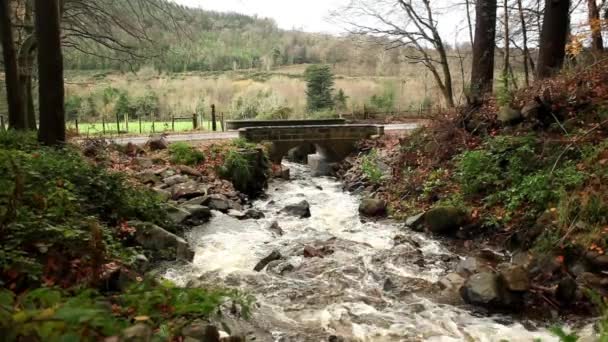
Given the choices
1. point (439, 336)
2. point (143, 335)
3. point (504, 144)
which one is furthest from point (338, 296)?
point (504, 144)

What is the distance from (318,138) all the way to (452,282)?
1133 cm

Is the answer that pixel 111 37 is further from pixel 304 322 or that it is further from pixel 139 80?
pixel 139 80

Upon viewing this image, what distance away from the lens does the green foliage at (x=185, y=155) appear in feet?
39.0

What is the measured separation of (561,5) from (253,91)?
29148 mm

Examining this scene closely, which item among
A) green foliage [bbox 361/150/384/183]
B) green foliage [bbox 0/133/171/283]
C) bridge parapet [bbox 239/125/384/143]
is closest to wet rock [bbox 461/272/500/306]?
green foliage [bbox 0/133/171/283]

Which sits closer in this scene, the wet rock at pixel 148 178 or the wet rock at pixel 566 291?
the wet rock at pixel 566 291

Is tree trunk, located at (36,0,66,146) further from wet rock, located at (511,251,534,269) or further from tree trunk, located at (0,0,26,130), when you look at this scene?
wet rock, located at (511,251,534,269)

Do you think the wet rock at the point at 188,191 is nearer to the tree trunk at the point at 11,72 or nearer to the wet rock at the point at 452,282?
the tree trunk at the point at 11,72

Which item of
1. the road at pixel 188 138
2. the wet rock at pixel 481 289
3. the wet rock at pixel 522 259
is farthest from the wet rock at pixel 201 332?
the road at pixel 188 138

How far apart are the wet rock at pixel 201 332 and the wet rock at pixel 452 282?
3.61 metres

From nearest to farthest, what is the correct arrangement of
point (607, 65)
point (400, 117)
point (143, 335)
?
point (143, 335)
point (607, 65)
point (400, 117)

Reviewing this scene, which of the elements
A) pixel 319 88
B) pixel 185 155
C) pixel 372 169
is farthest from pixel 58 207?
pixel 319 88

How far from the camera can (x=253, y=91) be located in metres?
36.5

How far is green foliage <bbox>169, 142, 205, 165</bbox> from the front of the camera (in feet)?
39.0
